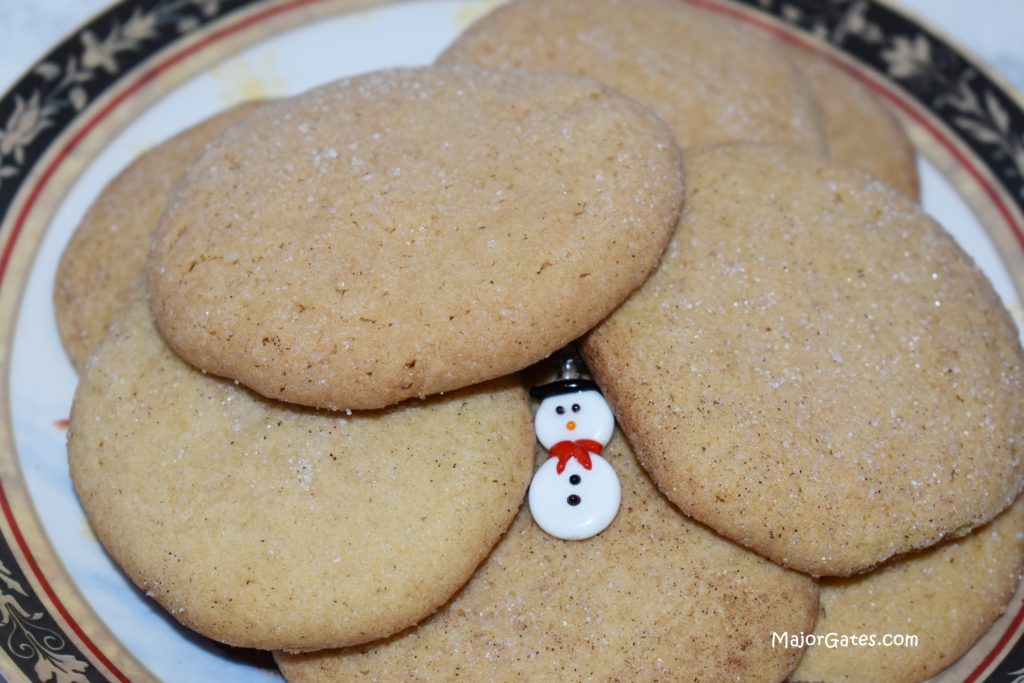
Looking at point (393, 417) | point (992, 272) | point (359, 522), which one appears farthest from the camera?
point (992, 272)

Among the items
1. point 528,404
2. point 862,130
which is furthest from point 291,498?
point 862,130

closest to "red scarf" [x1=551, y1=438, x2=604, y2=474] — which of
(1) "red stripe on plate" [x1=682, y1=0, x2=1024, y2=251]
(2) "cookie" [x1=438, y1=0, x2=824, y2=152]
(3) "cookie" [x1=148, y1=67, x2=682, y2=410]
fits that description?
(3) "cookie" [x1=148, y1=67, x2=682, y2=410]

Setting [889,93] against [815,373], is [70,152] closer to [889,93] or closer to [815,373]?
[815,373]

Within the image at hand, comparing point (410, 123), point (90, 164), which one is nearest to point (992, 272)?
point (410, 123)

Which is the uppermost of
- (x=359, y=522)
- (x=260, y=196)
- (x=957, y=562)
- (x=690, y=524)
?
(x=260, y=196)

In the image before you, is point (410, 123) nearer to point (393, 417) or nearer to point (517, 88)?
point (517, 88)

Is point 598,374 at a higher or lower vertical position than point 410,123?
lower

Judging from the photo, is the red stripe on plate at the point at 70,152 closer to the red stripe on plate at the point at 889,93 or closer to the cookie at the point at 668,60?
the cookie at the point at 668,60
